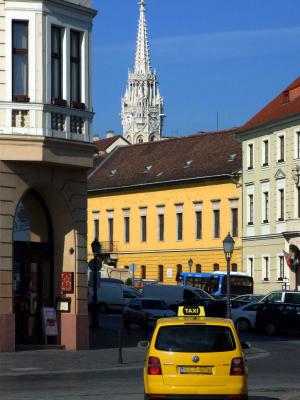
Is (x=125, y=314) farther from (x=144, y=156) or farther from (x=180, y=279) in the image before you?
(x=144, y=156)

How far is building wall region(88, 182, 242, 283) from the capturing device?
102 metres

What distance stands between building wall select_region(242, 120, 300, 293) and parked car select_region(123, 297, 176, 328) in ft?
90.8

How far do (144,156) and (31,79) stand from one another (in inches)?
3209

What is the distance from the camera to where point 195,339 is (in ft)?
73.6

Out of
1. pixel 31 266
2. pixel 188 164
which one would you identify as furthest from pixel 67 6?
pixel 188 164

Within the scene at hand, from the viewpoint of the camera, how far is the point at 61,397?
2580cm

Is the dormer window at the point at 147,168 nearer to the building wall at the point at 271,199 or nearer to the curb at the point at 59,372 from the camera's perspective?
the building wall at the point at 271,199

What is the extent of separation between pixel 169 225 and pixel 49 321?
68.9 m

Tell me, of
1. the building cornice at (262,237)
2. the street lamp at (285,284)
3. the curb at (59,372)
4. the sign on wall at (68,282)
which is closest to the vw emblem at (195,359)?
the curb at (59,372)

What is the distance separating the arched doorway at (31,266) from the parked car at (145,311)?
1907 cm

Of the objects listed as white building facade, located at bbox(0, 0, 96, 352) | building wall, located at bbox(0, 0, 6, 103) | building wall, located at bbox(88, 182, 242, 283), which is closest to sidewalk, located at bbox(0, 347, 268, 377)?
white building facade, located at bbox(0, 0, 96, 352)

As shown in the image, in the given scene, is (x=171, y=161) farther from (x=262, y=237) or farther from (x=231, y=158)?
(x=262, y=237)

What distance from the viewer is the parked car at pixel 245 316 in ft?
199

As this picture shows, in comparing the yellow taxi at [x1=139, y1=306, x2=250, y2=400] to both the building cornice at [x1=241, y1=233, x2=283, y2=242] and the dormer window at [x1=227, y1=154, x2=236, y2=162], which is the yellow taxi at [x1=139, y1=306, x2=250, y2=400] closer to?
the building cornice at [x1=241, y1=233, x2=283, y2=242]
